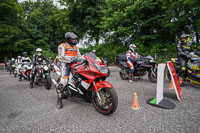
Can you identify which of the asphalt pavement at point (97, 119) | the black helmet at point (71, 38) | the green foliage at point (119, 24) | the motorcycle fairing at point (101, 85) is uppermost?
the green foliage at point (119, 24)

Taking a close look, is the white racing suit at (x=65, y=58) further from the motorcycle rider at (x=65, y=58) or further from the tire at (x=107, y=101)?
the tire at (x=107, y=101)

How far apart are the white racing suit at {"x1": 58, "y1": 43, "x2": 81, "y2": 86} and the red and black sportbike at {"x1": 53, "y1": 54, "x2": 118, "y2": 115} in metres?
0.23

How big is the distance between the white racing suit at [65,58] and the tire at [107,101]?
40.5 inches

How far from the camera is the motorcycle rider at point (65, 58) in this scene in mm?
3551

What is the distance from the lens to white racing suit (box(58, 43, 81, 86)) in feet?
11.6

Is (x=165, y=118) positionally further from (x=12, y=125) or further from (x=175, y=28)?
(x=175, y=28)

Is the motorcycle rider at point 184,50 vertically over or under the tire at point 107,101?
over

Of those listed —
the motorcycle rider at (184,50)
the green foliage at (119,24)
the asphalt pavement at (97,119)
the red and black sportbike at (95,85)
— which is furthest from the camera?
the green foliage at (119,24)

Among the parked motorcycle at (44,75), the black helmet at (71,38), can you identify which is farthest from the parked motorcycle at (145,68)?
the black helmet at (71,38)

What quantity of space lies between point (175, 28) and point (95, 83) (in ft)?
49.5

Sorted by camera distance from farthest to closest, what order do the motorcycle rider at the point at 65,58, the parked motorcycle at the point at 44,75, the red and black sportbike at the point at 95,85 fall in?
the parked motorcycle at the point at 44,75, the motorcycle rider at the point at 65,58, the red and black sportbike at the point at 95,85

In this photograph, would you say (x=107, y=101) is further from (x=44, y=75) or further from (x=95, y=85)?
(x=44, y=75)

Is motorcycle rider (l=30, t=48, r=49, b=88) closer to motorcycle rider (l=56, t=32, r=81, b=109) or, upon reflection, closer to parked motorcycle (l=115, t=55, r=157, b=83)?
motorcycle rider (l=56, t=32, r=81, b=109)

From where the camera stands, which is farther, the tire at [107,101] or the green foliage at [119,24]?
the green foliage at [119,24]
